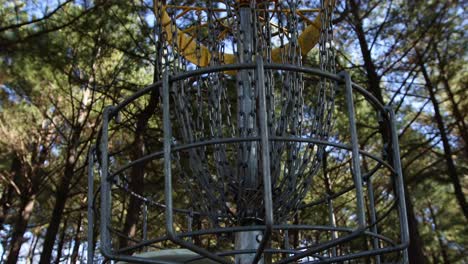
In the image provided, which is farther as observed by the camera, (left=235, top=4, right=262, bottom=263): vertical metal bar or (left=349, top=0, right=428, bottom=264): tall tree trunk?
(left=349, top=0, right=428, bottom=264): tall tree trunk

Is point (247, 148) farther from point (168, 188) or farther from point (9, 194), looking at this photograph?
point (9, 194)

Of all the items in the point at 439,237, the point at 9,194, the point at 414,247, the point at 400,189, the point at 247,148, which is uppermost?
the point at 439,237

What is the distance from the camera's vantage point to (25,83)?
946 centimetres

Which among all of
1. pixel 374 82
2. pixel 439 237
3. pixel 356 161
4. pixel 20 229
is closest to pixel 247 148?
pixel 356 161

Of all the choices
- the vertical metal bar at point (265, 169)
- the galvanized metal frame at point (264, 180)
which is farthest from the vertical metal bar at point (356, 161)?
the vertical metal bar at point (265, 169)

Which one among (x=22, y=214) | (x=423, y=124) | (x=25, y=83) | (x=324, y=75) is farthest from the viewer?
(x=423, y=124)

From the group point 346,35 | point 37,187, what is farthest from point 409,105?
point 37,187

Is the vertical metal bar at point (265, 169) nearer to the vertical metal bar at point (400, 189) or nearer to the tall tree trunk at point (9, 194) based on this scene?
the vertical metal bar at point (400, 189)

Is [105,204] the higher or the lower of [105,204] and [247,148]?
the lower

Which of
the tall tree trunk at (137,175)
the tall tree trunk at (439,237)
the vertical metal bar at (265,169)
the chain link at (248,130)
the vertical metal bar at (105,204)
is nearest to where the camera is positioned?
the vertical metal bar at (265,169)

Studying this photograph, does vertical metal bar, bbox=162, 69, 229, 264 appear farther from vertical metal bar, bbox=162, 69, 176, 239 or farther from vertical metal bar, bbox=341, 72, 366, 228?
vertical metal bar, bbox=341, 72, 366, 228

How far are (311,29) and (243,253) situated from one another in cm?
108

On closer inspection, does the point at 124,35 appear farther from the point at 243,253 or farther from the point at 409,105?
the point at 243,253

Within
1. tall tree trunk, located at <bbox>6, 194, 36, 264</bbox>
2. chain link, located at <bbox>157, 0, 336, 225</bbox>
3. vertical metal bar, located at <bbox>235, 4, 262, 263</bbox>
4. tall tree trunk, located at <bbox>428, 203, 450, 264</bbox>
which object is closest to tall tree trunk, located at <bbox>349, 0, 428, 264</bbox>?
chain link, located at <bbox>157, 0, 336, 225</bbox>
